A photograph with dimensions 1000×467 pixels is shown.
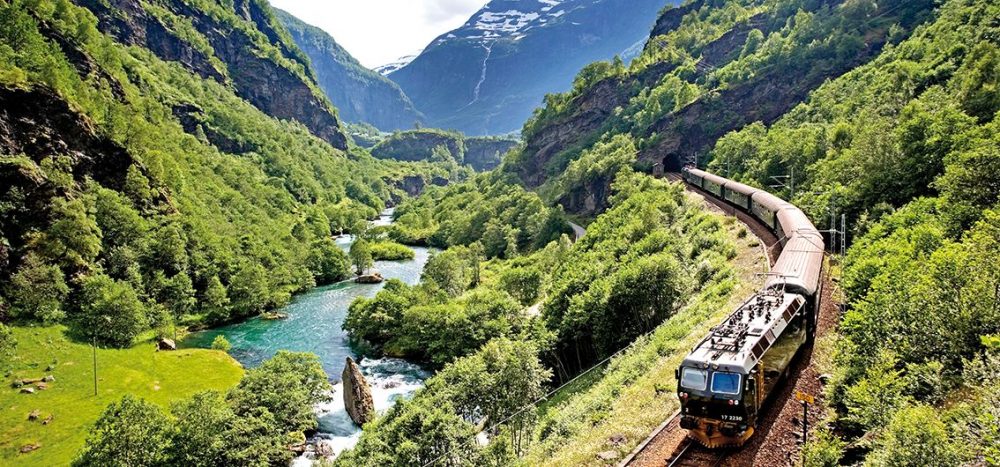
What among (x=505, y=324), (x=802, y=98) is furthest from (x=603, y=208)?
(x=505, y=324)

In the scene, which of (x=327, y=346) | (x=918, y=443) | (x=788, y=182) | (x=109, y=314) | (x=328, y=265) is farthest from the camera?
(x=328, y=265)

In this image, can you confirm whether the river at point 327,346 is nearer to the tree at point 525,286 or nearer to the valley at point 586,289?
the valley at point 586,289

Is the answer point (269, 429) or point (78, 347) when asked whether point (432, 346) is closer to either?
point (269, 429)

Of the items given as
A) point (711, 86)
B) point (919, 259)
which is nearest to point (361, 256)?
point (711, 86)

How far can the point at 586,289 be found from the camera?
60.4 metres

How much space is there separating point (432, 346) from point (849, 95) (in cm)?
8959

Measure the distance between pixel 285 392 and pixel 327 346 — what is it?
98.8 feet

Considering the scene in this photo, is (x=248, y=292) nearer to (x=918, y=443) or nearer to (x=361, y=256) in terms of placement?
(x=361, y=256)

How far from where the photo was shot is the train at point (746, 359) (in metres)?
19.7

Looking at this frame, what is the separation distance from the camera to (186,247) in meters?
109

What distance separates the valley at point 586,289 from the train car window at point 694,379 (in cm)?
9

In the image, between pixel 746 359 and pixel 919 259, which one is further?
pixel 919 259

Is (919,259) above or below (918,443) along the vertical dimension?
above

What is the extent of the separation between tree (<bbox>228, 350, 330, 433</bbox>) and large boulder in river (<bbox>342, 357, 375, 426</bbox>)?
3.35 metres
